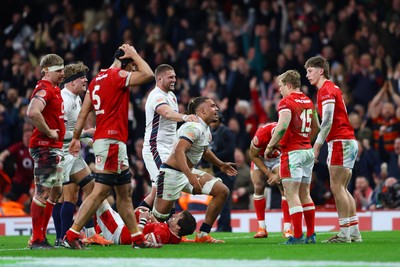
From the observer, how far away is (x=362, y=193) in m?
20.1

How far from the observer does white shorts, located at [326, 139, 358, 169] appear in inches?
534

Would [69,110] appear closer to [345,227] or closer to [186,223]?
[186,223]

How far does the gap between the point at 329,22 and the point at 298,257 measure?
1406 cm

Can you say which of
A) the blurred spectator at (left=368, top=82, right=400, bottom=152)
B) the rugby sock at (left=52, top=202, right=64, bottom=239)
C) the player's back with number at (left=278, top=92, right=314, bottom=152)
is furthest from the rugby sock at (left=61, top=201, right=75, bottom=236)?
the blurred spectator at (left=368, top=82, right=400, bottom=152)

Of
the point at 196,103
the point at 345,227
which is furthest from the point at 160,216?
the point at 345,227

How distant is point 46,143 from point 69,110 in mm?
1178

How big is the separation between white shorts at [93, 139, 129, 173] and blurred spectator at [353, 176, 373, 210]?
870cm

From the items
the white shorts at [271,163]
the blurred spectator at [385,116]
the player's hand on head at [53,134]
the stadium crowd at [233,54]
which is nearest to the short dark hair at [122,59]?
the player's hand on head at [53,134]

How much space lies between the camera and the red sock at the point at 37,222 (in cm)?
1289

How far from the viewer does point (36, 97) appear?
12.9 m

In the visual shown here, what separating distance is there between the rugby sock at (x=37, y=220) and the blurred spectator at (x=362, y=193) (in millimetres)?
8710

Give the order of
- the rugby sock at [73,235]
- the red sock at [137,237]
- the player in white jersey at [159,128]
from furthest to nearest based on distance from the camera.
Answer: the player in white jersey at [159,128] < the red sock at [137,237] < the rugby sock at [73,235]

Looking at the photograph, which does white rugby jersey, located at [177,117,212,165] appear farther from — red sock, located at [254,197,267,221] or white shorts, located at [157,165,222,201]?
red sock, located at [254,197,267,221]

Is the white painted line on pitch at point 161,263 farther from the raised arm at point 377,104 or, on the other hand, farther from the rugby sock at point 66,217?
the raised arm at point 377,104
